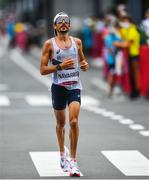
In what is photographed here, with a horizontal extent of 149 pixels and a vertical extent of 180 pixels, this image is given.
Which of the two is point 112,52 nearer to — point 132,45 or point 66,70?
point 132,45

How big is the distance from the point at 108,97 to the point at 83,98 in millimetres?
621

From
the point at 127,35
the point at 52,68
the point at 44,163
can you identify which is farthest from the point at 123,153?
the point at 127,35

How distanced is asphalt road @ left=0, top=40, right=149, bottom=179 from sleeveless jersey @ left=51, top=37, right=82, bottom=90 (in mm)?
1009

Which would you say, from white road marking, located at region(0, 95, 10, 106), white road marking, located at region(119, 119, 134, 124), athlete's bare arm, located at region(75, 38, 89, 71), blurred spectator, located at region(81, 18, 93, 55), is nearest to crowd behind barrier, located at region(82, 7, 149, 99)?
white road marking, located at region(0, 95, 10, 106)

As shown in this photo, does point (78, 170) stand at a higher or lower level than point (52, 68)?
lower

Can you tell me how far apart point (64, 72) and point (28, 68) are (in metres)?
30.4

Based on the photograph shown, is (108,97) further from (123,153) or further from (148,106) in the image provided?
(123,153)

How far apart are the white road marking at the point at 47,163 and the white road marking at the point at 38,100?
10.6 meters

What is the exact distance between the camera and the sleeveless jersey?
12094 mm

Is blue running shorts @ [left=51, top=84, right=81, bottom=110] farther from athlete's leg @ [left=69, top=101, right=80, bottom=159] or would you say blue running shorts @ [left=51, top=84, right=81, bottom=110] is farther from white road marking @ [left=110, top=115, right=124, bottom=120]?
white road marking @ [left=110, top=115, right=124, bottom=120]

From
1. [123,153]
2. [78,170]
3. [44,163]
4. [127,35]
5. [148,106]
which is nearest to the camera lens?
[78,170]

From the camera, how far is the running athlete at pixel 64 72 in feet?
39.3

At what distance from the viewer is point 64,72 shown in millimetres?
12117

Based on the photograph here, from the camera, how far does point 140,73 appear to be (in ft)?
82.7
